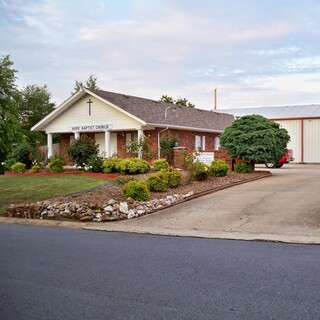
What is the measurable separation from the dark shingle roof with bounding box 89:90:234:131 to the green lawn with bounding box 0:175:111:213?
824 centimetres

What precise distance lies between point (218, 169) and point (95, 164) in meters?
6.89

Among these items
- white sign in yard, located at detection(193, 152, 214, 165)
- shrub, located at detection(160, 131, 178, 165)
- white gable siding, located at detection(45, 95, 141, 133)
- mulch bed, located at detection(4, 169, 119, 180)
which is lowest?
mulch bed, located at detection(4, 169, 119, 180)

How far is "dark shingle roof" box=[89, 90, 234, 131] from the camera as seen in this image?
2933 centimetres

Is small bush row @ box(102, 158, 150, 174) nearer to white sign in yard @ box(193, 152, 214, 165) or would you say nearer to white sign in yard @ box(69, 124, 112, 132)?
white sign in yard @ box(193, 152, 214, 165)

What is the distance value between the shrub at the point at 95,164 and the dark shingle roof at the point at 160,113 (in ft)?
16.6

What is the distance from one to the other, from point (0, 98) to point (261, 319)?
48.1 ft

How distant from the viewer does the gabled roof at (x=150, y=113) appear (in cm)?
2898

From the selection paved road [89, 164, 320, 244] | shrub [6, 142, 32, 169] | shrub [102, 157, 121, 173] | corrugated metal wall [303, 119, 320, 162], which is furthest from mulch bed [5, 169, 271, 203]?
corrugated metal wall [303, 119, 320, 162]

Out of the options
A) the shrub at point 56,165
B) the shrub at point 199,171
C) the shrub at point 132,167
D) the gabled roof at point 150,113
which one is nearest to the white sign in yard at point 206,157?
the shrub at point 199,171

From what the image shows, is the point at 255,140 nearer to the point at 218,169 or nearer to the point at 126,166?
the point at 218,169

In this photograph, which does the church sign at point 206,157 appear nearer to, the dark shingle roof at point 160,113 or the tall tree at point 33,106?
the dark shingle roof at point 160,113

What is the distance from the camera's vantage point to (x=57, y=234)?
10781 mm

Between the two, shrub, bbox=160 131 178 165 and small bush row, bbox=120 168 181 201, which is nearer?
small bush row, bbox=120 168 181 201

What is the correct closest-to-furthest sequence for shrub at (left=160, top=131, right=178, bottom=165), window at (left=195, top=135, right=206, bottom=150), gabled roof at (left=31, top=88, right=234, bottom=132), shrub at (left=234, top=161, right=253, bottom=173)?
shrub at (left=234, top=161, right=253, bottom=173)
shrub at (left=160, top=131, right=178, bottom=165)
gabled roof at (left=31, top=88, right=234, bottom=132)
window at (left=195, top=135, right=206, bottom=150)
